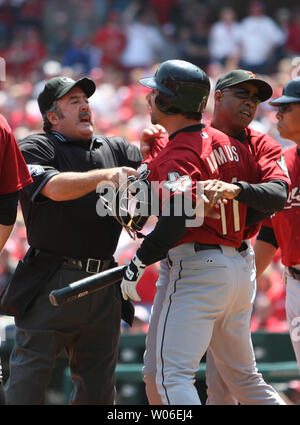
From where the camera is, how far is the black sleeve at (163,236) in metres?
3.49

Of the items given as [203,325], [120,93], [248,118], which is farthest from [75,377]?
[120,93]

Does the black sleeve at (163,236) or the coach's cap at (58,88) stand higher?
the coach's cap at (58,88)

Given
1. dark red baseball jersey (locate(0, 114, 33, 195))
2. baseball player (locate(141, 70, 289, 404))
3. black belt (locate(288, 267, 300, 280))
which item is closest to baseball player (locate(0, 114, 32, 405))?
dark red baseball jersey (locate(0, 114, 33, 195))

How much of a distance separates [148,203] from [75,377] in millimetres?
1147

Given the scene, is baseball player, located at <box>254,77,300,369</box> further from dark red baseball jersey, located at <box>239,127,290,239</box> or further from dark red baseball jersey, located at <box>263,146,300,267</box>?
dark red baseball jersey, located at <box>239,127,290,239</box>

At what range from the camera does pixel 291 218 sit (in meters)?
4.37

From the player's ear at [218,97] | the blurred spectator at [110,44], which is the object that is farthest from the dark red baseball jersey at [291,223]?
the blurred spectator at [110,44]

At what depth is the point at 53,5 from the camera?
15.3m

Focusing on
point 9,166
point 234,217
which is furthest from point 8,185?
Result: point 234,217

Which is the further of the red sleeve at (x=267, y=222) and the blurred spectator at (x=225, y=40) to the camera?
the blurred spectator at (x=225, y=40)

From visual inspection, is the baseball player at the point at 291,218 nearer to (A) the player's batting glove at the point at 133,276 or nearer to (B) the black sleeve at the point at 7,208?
(A) the player's batting glove at the point at 133,276

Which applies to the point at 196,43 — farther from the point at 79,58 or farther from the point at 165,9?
the point at 79,58

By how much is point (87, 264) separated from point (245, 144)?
1.07 meters

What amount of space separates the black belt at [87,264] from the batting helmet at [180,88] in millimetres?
933
